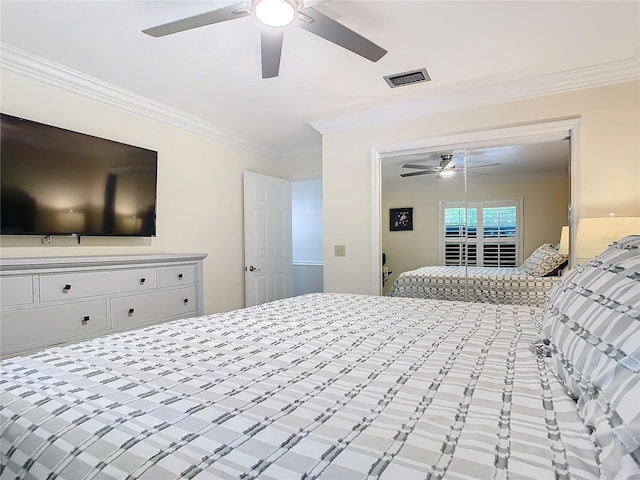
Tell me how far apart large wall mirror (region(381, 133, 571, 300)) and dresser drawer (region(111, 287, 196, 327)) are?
1.83 meters

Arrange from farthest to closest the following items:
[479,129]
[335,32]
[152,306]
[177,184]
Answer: [177,184] → [479,129] → [152,306] → [335,32]

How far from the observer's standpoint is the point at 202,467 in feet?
1.90

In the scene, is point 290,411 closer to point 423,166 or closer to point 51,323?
point 51,323

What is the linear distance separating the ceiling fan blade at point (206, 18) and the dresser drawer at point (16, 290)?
1565 mm

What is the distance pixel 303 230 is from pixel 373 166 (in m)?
2.92

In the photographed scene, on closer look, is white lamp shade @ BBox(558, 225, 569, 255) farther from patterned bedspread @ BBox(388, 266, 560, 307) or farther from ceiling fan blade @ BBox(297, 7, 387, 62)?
ceiling fan blade @ BBox(297, 7, 387, 62)

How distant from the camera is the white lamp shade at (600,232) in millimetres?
2238

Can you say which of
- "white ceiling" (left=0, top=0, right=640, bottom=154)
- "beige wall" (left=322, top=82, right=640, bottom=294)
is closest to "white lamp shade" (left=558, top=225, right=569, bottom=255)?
"beige wall" (left=322, top=82, right=640, bottom=294)

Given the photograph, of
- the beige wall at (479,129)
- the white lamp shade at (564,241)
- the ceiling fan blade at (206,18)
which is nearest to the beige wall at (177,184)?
the beige wall at (479,129)

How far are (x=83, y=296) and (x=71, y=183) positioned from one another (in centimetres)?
86

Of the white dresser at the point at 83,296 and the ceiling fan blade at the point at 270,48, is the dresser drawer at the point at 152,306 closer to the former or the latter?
the white dresser at the point at 83,296

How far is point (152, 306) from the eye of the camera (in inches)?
107

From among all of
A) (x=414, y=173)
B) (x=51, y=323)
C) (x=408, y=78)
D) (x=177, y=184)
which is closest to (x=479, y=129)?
(x=414, y=173)

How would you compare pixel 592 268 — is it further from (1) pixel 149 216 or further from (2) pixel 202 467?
(1) pixel 149 216
